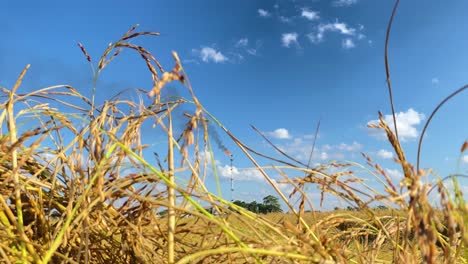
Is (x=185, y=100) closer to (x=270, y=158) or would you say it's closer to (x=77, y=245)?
(x=270, y=158)

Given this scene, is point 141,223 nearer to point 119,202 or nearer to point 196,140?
point 119,202

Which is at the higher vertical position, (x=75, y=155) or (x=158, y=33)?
(x=158, y=33)

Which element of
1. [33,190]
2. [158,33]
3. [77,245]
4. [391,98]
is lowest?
[77,245]

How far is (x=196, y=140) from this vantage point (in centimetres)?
82

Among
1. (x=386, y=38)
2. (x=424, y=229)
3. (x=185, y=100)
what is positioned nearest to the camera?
(x=424, y=229)

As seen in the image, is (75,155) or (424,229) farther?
(75,155)

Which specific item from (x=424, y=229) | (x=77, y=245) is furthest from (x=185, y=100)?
(x=424, y=229)

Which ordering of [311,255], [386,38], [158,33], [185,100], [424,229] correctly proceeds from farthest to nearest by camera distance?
[158,33] → [185,100] → [386,38] → [311,255] → [424,229]

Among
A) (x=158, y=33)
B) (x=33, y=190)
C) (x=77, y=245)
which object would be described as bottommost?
(x=77, y=245)

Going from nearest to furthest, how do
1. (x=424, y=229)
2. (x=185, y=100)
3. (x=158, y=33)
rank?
(x=424, y=229)
(x=185, y=100)
(x=158, y=33)

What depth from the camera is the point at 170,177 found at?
748 mm

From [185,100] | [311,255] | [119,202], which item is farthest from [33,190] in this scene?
[311,255]

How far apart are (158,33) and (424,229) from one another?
2.52 ft

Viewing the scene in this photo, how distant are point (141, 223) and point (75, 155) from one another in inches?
8.7
